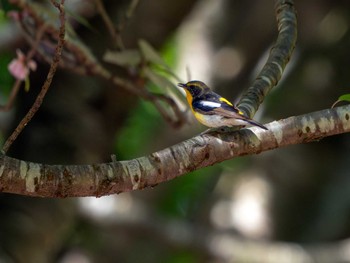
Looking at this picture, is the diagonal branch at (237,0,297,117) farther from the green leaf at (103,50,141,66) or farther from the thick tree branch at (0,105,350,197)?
the green leaf at (103,50,141,66)

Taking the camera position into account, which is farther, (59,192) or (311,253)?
(311,253)

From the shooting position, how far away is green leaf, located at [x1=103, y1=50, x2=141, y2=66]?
3936 millimetres

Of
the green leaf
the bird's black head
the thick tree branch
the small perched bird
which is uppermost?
the green leaf

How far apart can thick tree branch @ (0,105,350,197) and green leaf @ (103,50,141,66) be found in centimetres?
173

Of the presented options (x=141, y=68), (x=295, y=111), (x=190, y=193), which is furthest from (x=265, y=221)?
(x=141, y=68)

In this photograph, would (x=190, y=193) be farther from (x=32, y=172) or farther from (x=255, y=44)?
(x=32, y=172)

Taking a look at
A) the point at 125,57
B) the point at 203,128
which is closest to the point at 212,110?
the point at 125,57

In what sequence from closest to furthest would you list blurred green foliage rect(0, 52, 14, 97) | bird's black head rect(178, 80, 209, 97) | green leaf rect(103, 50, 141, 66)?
1. bird's black head rect(178, 80, 209, 97)
2. green leaf rect(103, 50, 141, 66)
3. blurred green foliage rect(0, 52, 14, 97)

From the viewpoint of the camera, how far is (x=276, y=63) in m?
2.71

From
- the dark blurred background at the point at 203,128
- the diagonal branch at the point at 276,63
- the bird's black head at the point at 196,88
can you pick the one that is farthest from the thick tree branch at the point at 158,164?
the dark blurred background at the point at 203,128

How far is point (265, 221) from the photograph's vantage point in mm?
5883

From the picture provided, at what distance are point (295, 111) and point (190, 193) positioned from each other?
5.54ft

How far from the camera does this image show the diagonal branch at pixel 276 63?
258 cm

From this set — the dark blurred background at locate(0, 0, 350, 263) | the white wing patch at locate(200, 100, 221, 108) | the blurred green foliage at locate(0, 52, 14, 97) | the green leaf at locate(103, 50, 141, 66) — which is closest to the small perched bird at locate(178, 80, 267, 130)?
the white wing patch at locate(200, 100, 221, 108)
